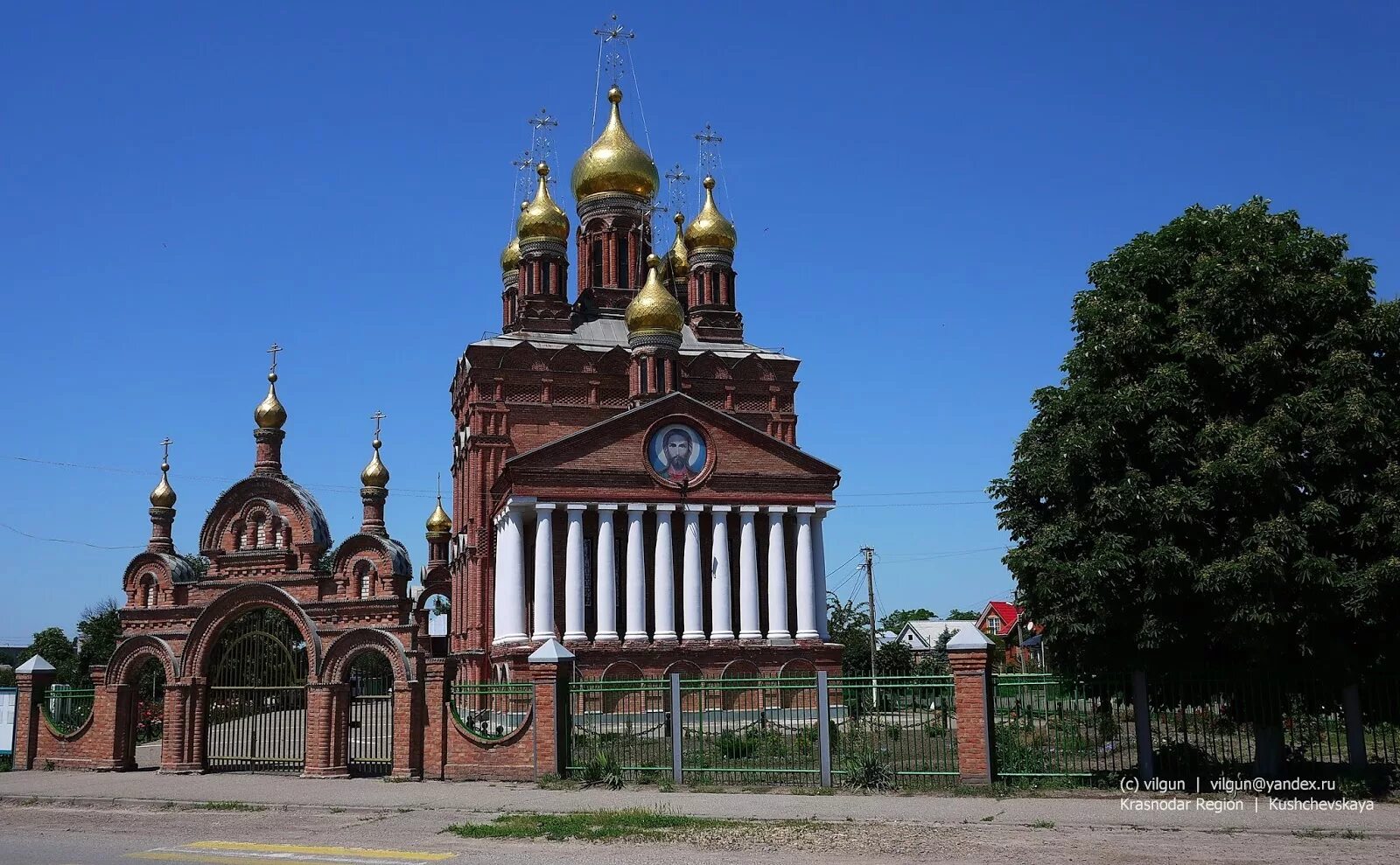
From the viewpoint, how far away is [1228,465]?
15266mm

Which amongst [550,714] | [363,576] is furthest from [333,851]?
[363,576]

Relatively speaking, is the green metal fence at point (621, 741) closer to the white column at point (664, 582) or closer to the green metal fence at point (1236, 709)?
the green metal fence at point (1236, 709)

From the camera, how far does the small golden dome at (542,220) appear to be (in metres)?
45.5

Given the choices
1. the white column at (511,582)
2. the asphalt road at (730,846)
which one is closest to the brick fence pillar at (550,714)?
the asphalt road at (730,846)

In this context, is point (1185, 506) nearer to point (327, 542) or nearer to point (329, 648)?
point (329, 648)

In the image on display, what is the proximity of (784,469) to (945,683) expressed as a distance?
62.6 feet

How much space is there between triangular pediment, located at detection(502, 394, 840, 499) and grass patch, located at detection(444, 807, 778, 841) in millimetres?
19835

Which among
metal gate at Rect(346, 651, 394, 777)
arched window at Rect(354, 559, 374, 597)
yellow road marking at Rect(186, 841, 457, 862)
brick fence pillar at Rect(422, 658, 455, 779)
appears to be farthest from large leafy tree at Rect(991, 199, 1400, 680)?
arched window at Rect(354, 559, 374, 597)

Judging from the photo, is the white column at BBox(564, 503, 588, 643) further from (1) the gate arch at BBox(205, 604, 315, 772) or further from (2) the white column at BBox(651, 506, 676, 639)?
(1) the gate arch at BBox(205, 604, 315, 772)

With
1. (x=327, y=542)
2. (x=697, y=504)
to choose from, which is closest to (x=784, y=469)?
(x=697, y=504)

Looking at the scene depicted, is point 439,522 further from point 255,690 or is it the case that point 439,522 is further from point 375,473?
point 255,690

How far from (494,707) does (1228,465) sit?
16.5 meters

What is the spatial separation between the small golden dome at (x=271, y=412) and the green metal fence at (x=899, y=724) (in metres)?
21.5

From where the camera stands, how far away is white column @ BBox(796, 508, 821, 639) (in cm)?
3631
